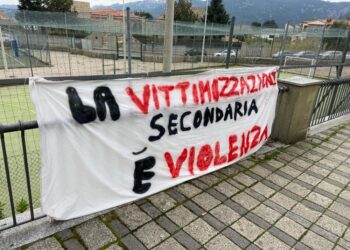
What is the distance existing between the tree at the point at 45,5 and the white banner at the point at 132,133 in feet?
169

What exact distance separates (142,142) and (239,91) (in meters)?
1.51

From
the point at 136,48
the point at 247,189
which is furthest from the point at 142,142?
the point at 136,48

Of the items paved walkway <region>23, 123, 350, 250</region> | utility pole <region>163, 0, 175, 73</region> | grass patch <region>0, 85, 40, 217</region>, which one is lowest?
grass patch <region>0, 85, 40, 217</region>

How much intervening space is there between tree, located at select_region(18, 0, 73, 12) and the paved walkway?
52.0 metres

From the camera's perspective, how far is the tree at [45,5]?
45.6 m

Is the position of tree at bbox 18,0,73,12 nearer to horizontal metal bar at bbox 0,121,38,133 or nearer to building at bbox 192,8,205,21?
building at bbox 192,8,205,21

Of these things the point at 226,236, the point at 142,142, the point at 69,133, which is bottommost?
the point at 226,236

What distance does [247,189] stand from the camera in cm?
308

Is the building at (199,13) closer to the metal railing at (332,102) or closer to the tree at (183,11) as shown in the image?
the tree at (183,11)

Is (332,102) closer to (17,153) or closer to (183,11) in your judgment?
(17,153)

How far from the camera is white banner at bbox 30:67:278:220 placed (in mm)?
2094

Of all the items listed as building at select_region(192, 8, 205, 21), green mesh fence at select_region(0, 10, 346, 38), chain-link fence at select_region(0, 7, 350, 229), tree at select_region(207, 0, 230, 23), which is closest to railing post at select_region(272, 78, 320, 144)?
chain-link fence at select_region(0, 7, 350, 229)

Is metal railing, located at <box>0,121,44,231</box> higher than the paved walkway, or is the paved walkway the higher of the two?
metal railing, located at <box>0,121,44,231</box>

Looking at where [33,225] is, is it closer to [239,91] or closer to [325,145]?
[239,91]
